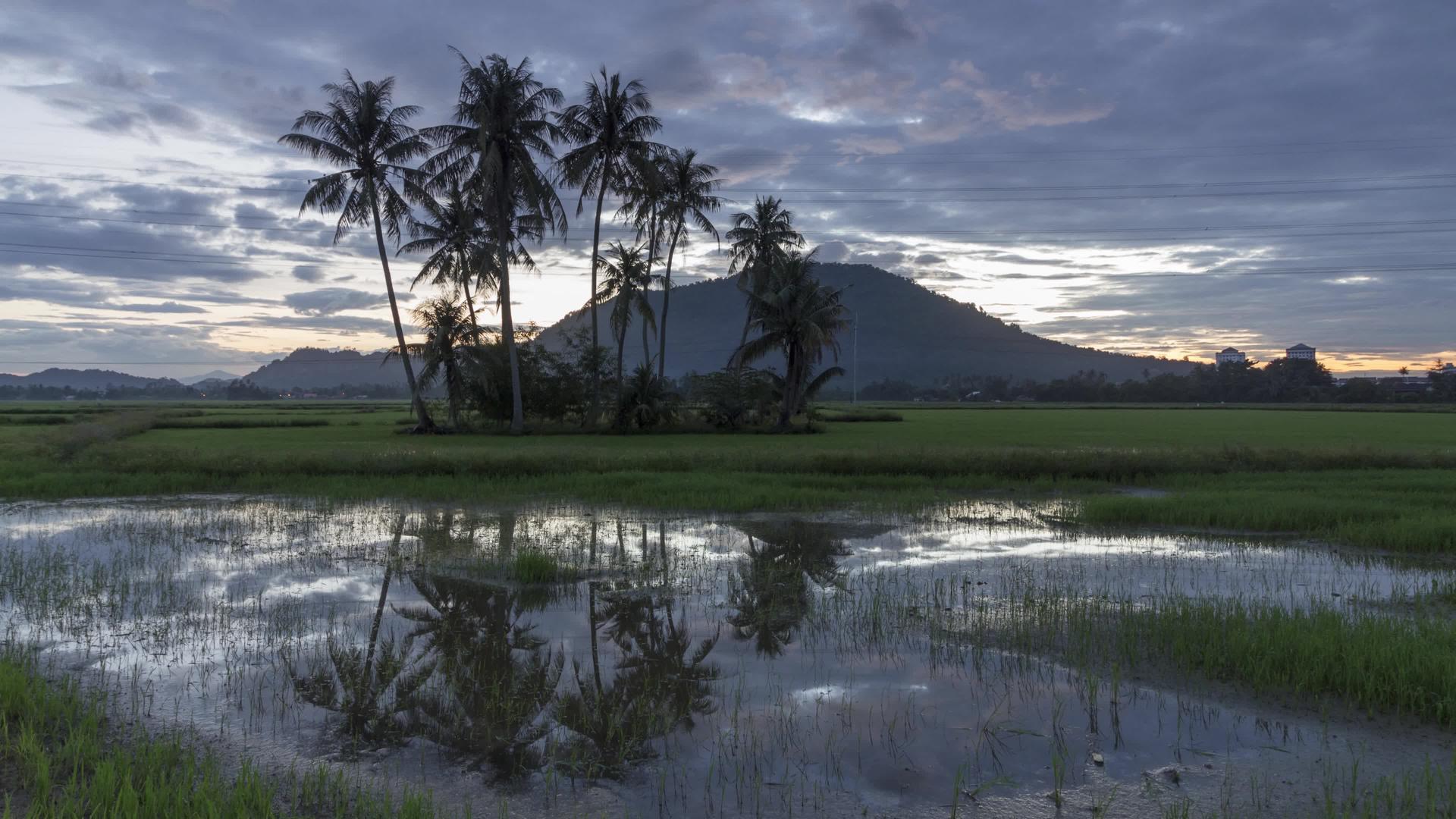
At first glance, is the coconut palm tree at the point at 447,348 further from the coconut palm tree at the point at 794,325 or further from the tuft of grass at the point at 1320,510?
the tuft of grass at the point at 1320,510

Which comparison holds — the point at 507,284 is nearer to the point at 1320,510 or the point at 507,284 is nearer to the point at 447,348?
the point at 447,348

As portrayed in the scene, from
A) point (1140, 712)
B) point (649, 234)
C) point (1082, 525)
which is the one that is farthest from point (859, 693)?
point (649, 234)

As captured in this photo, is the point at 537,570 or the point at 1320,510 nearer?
the point at 537,570

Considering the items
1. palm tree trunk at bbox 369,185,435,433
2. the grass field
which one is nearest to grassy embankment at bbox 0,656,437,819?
the grass field

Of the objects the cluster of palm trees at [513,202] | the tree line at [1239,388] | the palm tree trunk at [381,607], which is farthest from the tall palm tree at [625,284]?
the tree line at [1239,388]

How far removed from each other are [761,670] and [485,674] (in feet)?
8.02

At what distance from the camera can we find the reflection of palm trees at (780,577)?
8.80 metres

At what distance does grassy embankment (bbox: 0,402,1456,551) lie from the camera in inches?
643

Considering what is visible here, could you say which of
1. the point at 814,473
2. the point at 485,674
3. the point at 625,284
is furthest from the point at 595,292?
the point at 485,674

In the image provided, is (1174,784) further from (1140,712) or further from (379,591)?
(379,591)

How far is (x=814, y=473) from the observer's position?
23078 mm

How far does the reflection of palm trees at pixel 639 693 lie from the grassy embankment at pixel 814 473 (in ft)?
28.9

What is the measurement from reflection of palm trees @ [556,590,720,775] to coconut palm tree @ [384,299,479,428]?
3184 cm

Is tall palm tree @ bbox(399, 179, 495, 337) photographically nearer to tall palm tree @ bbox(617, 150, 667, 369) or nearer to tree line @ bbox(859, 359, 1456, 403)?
tall palm tree @ bbox(617, 150, 667, 369)
